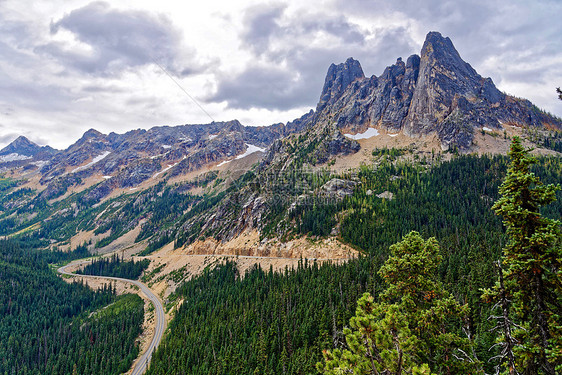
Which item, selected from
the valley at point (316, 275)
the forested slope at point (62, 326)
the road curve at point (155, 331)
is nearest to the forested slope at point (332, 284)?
the valley at point (316, 275)

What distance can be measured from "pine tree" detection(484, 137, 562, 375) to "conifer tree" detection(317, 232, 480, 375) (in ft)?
10.1

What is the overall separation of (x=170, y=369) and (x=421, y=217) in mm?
114859

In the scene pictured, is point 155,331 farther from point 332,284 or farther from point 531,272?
point 531,272

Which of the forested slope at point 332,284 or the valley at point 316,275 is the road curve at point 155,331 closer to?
the valley at point 316,275

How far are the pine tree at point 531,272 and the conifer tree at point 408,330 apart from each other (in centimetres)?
309

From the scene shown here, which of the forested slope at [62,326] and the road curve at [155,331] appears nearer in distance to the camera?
the road curve at [155,331]

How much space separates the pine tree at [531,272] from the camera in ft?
33.8

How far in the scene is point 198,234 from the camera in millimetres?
189000

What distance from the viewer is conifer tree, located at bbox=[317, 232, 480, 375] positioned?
13.3 m

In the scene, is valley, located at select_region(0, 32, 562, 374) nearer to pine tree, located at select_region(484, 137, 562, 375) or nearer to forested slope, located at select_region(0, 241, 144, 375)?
pine tree, located at select_region(484, 137, 562, 375)

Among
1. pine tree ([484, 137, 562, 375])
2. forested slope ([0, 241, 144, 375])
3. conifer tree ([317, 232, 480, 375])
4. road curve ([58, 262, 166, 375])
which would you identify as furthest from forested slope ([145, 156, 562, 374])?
pine tree ([484, 137, 562, 375])

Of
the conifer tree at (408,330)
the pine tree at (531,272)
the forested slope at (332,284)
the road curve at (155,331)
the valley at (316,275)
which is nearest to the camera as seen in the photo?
the pine tree at (531,272)

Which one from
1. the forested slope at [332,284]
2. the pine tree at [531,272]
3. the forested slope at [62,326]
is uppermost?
the pine tree at [531,272]

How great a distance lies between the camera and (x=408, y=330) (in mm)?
14359
